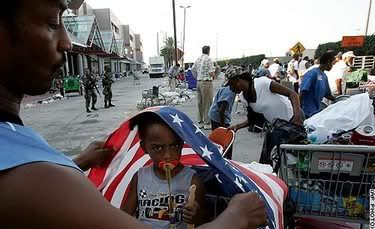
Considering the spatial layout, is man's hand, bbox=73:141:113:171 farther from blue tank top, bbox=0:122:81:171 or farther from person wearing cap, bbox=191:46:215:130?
person wearing cap, bbox=191:46:215:130

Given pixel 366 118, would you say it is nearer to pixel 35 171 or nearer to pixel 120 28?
pixel 35 171

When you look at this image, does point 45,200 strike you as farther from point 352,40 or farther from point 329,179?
point 352,40

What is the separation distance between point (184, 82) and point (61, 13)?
77.9 ft

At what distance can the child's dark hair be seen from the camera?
1.88m

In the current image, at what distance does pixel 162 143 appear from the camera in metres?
1.92

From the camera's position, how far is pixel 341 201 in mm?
2135

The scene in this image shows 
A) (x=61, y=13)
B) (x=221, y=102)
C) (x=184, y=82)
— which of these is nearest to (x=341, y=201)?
(x=61, y=13)

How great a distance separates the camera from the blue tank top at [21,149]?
2.48 feet

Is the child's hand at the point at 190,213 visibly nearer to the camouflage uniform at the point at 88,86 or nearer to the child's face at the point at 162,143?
the child's face at the point at 162,143

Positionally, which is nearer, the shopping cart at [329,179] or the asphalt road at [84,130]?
the shopping cart at [329,179]

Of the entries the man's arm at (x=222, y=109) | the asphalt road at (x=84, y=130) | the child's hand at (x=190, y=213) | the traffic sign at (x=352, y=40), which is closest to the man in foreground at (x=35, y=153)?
the child's hand at (x=190, y=213)

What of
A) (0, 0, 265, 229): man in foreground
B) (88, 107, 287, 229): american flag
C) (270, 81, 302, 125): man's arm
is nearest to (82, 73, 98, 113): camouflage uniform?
(270, 81, 302, 125): man's arm

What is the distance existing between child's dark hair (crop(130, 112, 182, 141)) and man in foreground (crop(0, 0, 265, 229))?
3.13 ft

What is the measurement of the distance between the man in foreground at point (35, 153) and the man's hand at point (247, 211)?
408 millimetres
